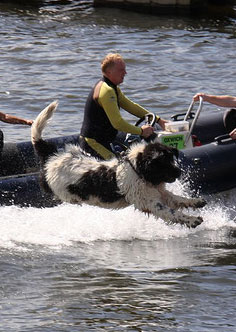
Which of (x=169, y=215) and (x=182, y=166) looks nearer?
(x=169, y=215)

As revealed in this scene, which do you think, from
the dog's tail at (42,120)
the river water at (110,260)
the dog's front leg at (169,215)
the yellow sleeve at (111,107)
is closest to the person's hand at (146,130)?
the yellow sleeve at (111,107)

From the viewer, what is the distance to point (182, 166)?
8602 millimetres

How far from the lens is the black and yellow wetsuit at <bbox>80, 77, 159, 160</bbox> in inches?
322

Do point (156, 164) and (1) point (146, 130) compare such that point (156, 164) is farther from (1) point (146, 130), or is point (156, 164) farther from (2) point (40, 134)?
(2) point (40, 134)

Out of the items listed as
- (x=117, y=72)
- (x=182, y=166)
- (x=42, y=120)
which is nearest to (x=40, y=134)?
(x=42, y=120)

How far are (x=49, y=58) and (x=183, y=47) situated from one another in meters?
3.06

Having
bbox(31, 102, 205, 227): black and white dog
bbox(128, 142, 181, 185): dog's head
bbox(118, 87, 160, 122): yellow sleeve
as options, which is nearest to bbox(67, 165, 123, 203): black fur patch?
bbox(31, 102, 205, 227): black and white dog

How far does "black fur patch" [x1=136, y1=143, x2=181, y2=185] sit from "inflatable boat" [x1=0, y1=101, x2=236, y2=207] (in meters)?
1.00

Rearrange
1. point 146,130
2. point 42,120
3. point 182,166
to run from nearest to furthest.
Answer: point 42,120, point 146,130, point 182,166

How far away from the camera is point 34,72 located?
1614 cm

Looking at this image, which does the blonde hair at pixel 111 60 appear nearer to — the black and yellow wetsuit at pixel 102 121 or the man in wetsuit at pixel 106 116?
the man in wetsuit at pixel 106 116

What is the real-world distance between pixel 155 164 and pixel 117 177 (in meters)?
0.41

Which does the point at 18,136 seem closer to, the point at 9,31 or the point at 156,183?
the point at 156,183

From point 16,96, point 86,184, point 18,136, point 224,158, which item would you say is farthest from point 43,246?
point 16,96
